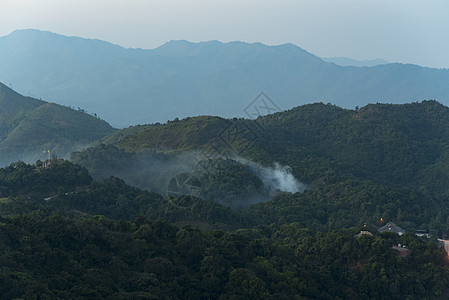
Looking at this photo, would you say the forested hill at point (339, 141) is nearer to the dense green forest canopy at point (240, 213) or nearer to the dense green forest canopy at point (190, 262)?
the dense green forest canopy at point (240, 213)

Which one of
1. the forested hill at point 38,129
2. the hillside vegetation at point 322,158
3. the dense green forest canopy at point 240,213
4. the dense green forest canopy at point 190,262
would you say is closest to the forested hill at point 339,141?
the hillside vegetation at point 322,158

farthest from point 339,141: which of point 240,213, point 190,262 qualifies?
point 190,262

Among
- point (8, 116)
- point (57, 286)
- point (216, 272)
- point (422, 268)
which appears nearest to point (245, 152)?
point (422, 268)

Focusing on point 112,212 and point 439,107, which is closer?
point 112,212

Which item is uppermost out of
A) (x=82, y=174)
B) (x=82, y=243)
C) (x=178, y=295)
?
(x=82, y=174)

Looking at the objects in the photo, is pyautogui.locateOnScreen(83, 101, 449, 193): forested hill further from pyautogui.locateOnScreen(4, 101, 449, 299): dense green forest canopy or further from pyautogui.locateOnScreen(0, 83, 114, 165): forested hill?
pyautogui.locateOnScreen(0, 83, 114, 165): forested hill

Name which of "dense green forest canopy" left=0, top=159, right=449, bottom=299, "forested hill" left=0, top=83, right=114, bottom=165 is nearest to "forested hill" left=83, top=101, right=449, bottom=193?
"forested hill" left=0, top=83, right=114, bottom=165

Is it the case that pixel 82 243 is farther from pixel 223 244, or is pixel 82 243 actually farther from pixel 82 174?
pixel 82 174

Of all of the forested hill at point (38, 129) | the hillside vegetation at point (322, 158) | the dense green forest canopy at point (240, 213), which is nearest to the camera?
the dense green forest canopy at point (240, 213)
